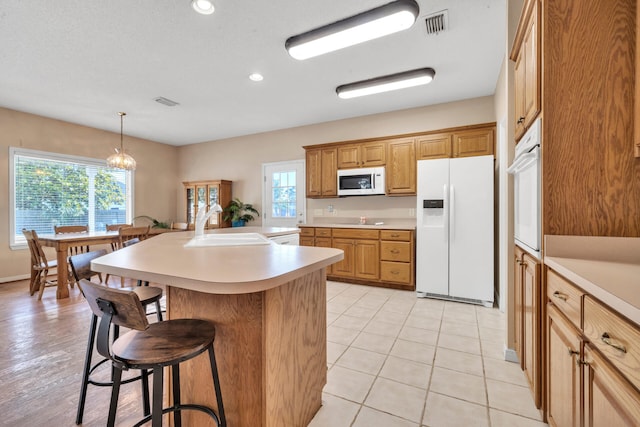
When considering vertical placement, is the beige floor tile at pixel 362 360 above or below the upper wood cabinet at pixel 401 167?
below

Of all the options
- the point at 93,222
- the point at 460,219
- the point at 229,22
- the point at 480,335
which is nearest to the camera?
the point at 229,22

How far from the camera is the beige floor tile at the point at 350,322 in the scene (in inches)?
107

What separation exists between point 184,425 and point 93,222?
17.9 feet

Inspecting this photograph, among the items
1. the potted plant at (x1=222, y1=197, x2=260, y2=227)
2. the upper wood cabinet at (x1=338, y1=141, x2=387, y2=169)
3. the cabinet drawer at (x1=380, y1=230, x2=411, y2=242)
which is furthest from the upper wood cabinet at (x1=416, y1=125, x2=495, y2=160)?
the potted plant at (x1=222, y1=197, x2=260, y2=227)

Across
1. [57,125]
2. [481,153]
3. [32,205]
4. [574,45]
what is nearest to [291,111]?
[481,153]

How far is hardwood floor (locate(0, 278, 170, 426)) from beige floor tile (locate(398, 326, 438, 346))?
6.60 ft

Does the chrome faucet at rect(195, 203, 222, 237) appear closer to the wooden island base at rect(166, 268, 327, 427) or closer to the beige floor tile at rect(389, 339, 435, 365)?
the wooden island base at rect(166, 268, 327, 427)

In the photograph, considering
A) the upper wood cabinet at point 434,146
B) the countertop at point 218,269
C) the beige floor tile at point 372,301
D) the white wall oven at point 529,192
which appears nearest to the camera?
the countertop at point 218,269

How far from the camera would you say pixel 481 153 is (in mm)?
3605

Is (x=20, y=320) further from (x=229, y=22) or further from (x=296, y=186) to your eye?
(x=296, y=186)

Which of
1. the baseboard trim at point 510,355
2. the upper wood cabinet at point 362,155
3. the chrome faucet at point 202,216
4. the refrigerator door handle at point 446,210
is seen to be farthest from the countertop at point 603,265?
the upper wood cabinet at point 362,155

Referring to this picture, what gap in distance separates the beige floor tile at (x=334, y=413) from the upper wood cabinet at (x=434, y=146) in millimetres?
3195

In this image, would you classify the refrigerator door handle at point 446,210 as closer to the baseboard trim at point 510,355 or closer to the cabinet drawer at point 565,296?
the baseboard trim at point 510,355

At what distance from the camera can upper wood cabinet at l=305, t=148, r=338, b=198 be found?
459cm
